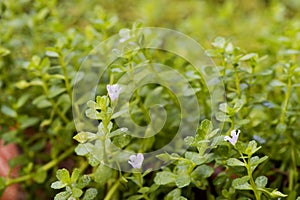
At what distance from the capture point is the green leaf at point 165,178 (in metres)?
0.67

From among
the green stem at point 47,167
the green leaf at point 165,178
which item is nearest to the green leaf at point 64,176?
the green leaf at point 165,178

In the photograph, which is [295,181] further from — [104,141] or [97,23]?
[97,23]

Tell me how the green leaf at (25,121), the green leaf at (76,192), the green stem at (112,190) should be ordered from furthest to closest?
1. the green leaf at (25,121)
2. the green stem at (112,190)
3. the green leaf at (76,192)

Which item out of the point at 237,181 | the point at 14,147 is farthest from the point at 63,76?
the point at 237,181

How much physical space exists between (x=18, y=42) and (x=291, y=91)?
538mm

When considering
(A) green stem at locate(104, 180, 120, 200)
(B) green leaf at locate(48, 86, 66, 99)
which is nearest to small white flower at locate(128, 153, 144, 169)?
(A) green stem at locate(104, 180, 120, 200)

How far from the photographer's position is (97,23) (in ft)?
2.94

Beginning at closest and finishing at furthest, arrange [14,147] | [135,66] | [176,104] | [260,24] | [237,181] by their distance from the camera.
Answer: [237,181] < [135,66] < [176,104] < [14,147] < [260,24]

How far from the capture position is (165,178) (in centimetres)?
68

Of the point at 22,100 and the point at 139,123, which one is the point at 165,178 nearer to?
the point at 139,123

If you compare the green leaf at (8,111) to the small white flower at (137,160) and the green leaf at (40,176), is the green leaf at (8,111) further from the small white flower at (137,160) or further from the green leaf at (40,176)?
the small white flower at (137,160)

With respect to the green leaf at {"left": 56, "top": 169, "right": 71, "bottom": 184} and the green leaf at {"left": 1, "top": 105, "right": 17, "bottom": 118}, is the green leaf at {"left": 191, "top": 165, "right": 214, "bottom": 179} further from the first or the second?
the green leaf at {"left": 1, "top": 105, "right": 17, "bottom": 118}

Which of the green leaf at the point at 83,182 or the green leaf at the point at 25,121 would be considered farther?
the green leaf at the point at 25,121

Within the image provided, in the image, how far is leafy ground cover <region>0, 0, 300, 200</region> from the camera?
0.66 metres
